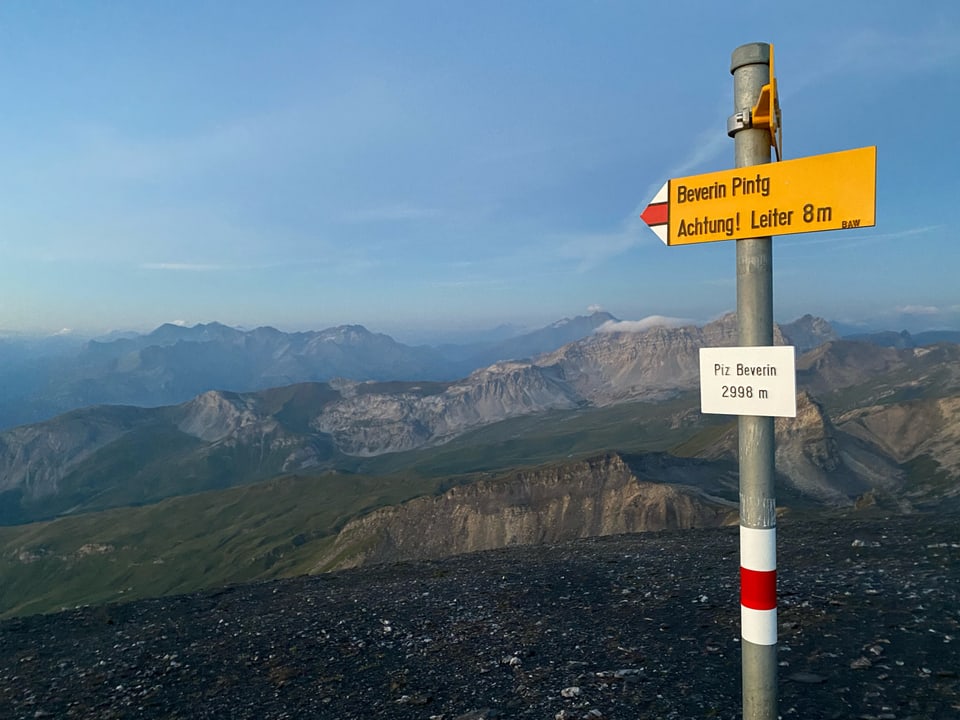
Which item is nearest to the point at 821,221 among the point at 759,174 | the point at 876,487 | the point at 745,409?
the point at 759,174

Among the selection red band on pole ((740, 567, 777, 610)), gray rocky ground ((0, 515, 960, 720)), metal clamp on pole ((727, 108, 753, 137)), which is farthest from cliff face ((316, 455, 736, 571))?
metal clamp on pole ((727, 108, 753, 137))

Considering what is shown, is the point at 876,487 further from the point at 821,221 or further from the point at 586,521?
the point at 821,221

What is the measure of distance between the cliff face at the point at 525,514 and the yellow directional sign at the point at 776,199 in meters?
105

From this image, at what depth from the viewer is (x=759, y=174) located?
511cm

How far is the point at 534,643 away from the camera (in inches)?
487

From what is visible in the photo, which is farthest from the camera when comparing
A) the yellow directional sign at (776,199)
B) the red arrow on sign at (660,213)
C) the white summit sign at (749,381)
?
the red arrow on sign at (660,213)

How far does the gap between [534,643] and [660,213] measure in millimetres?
9908

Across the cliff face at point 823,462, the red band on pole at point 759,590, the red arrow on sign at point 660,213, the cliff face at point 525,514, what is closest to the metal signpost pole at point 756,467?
the red band on pole at point 759,590

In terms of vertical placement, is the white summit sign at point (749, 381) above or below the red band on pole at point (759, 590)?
Result: above

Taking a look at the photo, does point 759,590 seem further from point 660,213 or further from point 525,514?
point 525,514

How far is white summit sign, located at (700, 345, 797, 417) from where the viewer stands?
491 cm

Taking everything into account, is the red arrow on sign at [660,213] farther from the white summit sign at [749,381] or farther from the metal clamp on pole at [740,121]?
the white summit sign at [749,381]

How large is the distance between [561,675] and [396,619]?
5.81 metres

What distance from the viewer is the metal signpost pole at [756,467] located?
16.8 ft
